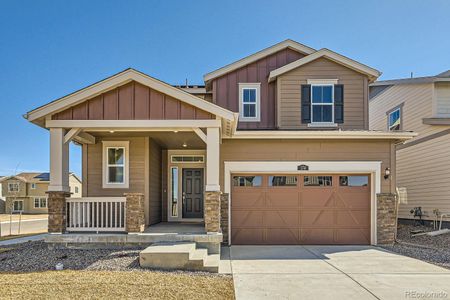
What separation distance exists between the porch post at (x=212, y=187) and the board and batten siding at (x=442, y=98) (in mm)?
10027

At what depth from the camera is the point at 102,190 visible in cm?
1063

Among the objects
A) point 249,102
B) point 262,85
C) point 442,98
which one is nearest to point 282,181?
point 249,102

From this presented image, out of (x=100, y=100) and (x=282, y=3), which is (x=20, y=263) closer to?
(x=100, y=100)

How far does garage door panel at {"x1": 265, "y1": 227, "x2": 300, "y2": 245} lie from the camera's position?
10.5 metres

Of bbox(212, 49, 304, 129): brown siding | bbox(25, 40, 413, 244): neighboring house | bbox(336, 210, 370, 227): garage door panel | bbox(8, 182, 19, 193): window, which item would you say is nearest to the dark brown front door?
bbox(25, 40, 413, 244): neighboring house

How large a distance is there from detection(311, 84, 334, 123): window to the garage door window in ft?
7.21

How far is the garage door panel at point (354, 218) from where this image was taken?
10.6 meters

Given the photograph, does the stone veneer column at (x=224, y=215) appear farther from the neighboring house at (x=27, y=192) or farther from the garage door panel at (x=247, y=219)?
the neighboring house at (x=27, y=192)

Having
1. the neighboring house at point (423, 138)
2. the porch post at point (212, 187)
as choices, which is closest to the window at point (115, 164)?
the porch post at point (212, 187)

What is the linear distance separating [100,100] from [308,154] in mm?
6174

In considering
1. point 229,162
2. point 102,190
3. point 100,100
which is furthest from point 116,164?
point 229,162

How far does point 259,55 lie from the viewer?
1267cm

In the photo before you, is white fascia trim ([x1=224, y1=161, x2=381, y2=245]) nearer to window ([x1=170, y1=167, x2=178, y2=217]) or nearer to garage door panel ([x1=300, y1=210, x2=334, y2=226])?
garage door panel ([x1=300, y1=210, x2=334, y2=226])

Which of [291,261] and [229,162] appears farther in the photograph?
[229,162]
